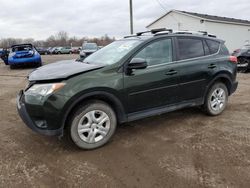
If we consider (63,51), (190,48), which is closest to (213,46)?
(190,48)

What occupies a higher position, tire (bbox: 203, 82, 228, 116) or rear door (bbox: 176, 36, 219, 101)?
rear door (bbox: 176, 36, 219, 101)

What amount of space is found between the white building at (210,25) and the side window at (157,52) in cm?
2236

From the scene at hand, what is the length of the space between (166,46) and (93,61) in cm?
132

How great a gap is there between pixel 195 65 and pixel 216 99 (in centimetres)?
99

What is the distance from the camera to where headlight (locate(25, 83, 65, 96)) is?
3355 mm

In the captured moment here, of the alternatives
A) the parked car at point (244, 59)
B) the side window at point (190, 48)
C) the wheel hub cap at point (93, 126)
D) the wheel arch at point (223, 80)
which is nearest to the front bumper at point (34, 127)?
the wheel hub cap at point (93, 126)

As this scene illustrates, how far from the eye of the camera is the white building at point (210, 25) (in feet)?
82.9

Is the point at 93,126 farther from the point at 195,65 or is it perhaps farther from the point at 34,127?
the point at 195,65

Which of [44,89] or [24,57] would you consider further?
[24,57]

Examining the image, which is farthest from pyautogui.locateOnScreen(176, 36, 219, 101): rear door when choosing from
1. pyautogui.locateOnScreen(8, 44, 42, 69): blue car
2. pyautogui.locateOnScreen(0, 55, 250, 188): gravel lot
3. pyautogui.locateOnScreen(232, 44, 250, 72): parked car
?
pyautogui.locateOnScreen(8, 44, 42, 69): blue car

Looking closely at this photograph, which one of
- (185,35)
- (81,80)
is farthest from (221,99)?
(81,80)

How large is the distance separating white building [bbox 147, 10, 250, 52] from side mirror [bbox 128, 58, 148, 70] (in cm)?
2311

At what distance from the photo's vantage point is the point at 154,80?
405 cm

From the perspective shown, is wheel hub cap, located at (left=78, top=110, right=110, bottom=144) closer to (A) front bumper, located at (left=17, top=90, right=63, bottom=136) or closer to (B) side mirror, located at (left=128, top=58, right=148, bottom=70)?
(A) front bumper, located at (left=17, top=90, right=63, bottom=136)
